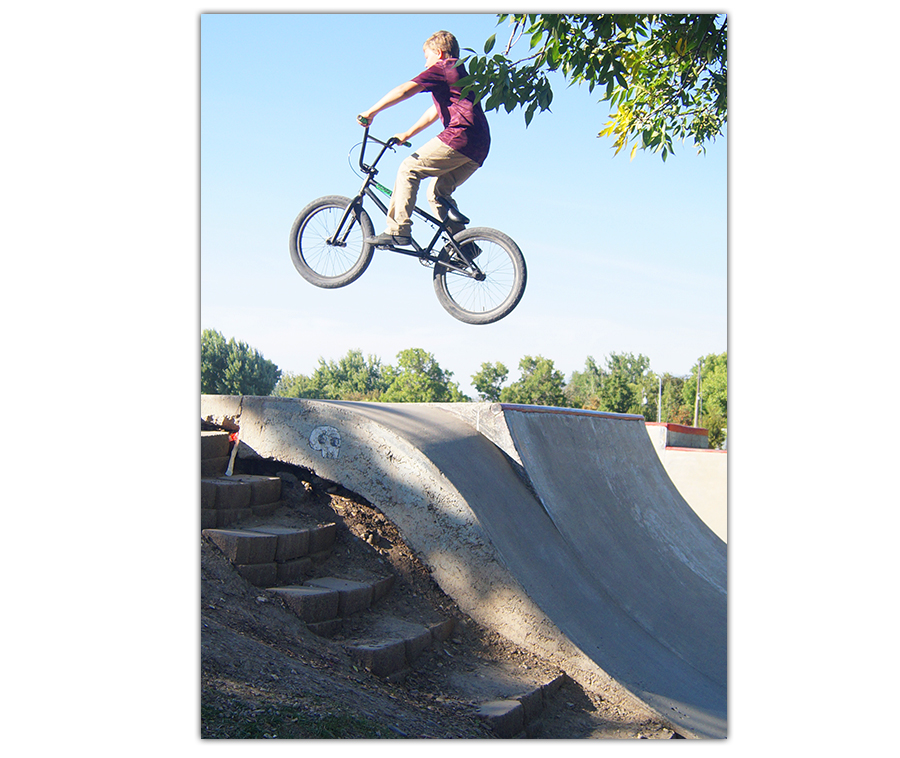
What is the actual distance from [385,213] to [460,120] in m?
0.80

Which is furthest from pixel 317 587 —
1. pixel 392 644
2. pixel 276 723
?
pixel 276 723

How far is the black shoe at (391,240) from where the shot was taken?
163 inches

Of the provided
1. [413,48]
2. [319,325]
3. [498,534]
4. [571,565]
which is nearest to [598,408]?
[571,565]

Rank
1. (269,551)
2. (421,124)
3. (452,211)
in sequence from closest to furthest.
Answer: (269,551) < (421,124) < (452,211)

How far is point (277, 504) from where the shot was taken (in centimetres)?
383

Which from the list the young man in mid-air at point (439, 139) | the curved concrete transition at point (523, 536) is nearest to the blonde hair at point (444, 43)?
the young man in mid-air at point (439, 139)

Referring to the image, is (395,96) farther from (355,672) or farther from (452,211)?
(355,672)

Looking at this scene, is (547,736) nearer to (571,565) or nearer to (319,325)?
(571,565)

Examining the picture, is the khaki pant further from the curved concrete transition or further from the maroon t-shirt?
the curved concrete transition

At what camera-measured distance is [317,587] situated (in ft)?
10.8

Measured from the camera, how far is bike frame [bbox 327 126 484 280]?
408cm

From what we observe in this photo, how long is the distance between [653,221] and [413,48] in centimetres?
163

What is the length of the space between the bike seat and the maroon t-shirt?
0.33 meters

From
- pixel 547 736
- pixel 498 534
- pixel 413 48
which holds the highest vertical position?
pixel 413 48
